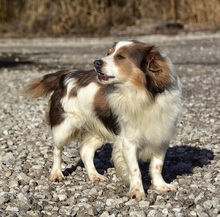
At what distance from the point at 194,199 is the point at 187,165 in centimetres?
128

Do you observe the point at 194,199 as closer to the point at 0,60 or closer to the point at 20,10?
the point at 0,60

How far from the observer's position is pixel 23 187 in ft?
19.8

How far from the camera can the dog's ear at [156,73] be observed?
18.2 ft

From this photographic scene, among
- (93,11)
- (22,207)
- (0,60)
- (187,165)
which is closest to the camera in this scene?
(22,207)

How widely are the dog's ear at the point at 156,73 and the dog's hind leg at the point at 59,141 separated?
1.24 m

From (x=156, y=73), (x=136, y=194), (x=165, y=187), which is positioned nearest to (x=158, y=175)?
(x=165, y=187)

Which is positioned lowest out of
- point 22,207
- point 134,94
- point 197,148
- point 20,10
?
point 20,10

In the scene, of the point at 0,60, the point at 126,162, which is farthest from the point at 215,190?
the point at 0,60

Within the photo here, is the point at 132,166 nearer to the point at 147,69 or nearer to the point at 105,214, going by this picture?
the point at 105,214

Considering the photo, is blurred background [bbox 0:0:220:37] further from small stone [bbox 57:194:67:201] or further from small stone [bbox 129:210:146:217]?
small stone [bbox 129:210:146:217]

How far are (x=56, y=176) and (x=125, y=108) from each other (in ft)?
3.81

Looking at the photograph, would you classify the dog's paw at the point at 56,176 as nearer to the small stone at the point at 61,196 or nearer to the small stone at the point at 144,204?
the small stone at the point at 61,196

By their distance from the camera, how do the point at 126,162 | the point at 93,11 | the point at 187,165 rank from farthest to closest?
the point at 93,11
the point at 187,165
the point at 126,162

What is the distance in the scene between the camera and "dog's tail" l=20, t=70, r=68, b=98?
6.75m
